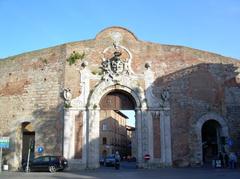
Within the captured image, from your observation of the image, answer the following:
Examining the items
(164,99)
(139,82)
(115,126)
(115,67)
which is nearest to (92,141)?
(139,82)

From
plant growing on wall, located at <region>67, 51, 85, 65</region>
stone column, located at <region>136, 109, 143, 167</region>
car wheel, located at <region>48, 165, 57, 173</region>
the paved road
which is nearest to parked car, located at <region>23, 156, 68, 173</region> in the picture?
car wheel, located at <region>48, 165, 57, 173</region>

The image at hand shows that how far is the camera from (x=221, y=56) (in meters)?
22.4

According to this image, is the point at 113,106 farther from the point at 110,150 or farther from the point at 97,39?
the point at 110,150

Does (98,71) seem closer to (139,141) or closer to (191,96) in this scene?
(139,141)

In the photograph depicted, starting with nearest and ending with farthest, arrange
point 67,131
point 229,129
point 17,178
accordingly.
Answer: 1. point 17,178
2. point 67,131
3. point 229,129

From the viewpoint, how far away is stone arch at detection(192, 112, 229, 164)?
2050 cm

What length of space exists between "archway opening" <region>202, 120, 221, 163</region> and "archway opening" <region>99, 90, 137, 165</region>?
216 inches

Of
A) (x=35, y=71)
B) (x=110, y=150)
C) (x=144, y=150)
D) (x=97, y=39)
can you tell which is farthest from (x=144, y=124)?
(x=110, y=150)

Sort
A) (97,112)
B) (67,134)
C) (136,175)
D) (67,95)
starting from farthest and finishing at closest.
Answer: (97,112) → (67,95) → (67,134) → (136,175)

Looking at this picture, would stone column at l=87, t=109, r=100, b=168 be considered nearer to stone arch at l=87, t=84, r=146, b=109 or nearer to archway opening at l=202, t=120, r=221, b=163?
stone arch at l=87, t=84, r=146, b=109

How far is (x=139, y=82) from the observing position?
2119 centimetres

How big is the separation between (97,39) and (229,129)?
996 cm

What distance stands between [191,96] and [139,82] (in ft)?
10.9

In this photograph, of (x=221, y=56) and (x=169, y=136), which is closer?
(x=169, y=136)
